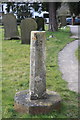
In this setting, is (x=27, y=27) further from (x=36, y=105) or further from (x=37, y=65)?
(x=36, y=105)

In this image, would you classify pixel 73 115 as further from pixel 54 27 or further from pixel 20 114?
pixel 54 27

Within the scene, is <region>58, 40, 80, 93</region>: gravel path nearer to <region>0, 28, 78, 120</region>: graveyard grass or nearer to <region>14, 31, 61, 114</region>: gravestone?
<region>0, 28, 78, 120</region>: graveyard grass

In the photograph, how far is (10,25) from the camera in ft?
49.2

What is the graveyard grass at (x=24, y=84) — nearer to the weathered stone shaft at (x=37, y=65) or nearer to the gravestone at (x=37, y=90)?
the gravestone at (x=37, y=90)

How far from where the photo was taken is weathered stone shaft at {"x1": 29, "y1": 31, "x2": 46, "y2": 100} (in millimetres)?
4340

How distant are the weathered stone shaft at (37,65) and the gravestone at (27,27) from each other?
8.18m

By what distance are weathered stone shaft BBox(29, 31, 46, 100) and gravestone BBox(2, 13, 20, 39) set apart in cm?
1073

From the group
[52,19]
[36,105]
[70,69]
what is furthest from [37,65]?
[52,19]

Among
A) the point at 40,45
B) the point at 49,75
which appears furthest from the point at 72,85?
the point at 40,45

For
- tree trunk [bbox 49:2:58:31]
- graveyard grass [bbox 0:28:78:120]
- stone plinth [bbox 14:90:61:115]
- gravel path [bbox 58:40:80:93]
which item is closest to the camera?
stone plinth [bbox 14:90:61:115]

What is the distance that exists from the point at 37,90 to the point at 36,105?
12.5 inches

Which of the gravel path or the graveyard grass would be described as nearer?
the graveyard grass

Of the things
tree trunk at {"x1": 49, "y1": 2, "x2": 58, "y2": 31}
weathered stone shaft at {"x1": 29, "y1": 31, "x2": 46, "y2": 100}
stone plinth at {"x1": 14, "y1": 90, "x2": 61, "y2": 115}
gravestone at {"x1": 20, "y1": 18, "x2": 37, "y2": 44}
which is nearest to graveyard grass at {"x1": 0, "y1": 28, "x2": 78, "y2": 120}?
stone plinth at {"x1": 14, "y1": 90, "x2": 61, "y2": 115}

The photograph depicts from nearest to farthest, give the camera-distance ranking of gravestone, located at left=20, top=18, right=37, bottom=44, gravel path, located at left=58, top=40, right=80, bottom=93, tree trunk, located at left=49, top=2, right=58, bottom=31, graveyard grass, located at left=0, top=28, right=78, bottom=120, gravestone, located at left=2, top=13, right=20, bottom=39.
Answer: graveyard grass, located at left=0, top=28, right=78, bottom=120, gravel path, located at left=58, top=40, right=80, bottom=93, gravestone, located at left=20, top=18, right=37, bottom=44, gravestone, located at left=2, top=13, right=20, bottom=39, tree trunk, located at left=49, top=2, right=58, bottom=31
